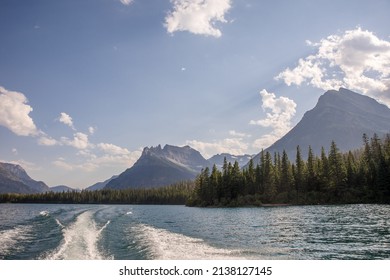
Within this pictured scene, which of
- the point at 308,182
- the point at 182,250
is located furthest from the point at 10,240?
the point at 308,182

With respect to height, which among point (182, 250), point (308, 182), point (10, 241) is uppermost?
point (308, 182)

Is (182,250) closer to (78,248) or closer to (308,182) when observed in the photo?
(78,248)

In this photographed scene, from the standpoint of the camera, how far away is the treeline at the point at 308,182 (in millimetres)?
77312

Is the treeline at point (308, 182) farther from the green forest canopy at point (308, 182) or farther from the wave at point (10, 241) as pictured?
the wave at point (10, 241)

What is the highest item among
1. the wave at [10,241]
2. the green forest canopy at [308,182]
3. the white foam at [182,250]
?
the green forest canopy at [308,182]

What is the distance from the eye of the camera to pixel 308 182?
9188 centimetres

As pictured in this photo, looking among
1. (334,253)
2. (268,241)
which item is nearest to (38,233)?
(268,241)

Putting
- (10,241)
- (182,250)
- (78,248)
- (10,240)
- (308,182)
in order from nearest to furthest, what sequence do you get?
(182,250) → (78,248) → (10,241) → (10,240) → (308,182)

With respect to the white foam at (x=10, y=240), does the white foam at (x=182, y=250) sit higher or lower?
lower

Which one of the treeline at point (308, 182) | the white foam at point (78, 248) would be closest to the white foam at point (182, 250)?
the white foam at point (78, 248)

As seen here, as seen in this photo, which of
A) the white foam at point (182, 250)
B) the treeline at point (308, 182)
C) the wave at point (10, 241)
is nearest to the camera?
the white foam at point (182, 250)

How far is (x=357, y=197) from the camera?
78250 mm

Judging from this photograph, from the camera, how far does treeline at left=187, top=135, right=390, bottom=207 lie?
77312mm
